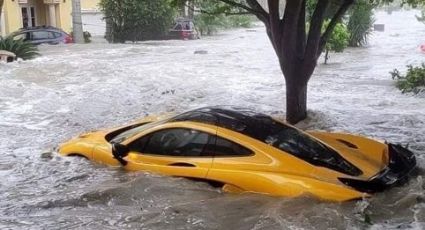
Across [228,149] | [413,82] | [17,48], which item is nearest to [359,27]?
[413,82]

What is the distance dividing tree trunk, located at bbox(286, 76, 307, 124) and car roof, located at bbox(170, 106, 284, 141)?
14.4 feet

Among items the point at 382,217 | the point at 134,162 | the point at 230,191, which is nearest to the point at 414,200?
the point at 382,217

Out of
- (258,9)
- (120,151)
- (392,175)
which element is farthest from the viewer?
(258,9)

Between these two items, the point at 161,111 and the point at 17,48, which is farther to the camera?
the point at 17,48

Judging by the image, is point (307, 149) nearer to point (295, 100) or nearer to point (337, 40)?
point (295, 100)

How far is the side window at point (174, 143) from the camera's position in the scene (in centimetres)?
629

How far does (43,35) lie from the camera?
29.0 meters

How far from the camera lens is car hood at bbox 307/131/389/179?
5.96m

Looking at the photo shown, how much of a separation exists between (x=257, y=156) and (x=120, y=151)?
5.50 feet

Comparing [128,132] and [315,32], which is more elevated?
[315,32]

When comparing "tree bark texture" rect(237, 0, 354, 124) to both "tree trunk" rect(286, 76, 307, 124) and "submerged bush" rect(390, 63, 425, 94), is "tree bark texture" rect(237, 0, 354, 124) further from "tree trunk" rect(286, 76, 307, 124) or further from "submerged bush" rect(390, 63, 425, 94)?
"submerged bush" rect(390, 63, 425, 94)

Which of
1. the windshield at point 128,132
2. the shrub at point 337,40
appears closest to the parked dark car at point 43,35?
the shrub at point 337,40

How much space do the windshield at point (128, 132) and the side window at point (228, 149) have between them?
924mm

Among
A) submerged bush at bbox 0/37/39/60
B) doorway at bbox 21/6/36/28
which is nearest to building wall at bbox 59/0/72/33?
doorway at bbox 21/6/36/28
